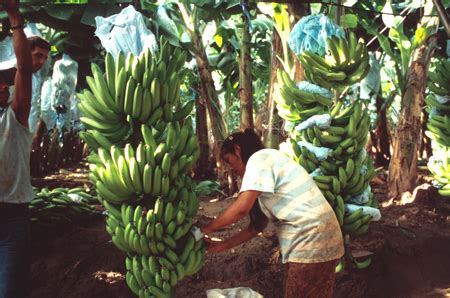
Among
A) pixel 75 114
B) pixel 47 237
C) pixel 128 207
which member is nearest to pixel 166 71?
Result: pixel 128 207

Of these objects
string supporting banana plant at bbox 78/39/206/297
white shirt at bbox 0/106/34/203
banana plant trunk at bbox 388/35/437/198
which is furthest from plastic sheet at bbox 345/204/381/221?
banana plant trunk at bbox 388/35/437/198

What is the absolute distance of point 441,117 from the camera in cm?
448

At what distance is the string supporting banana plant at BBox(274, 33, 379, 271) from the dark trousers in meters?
1.81

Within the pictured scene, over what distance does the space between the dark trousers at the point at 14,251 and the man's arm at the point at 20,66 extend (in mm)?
433

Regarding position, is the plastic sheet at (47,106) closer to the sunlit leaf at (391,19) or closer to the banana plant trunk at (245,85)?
the banana plant trunk at (245,85)

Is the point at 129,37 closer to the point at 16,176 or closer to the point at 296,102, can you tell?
the point at 16,176

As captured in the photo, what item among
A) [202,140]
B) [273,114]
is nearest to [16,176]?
[273,114]

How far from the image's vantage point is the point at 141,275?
7.26 feet

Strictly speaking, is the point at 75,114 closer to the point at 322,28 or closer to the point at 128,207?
the point at 322,28

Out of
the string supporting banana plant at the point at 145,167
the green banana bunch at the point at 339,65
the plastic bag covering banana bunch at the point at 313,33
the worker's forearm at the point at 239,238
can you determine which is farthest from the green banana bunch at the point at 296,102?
the string supporting banana plant at the point at 145,167

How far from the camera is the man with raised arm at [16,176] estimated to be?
2.18 m

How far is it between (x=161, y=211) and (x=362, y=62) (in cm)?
192

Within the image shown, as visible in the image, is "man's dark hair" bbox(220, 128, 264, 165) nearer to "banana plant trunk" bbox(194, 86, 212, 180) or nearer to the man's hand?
the man's hand

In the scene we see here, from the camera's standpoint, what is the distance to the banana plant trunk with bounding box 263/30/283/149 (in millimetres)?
5219
